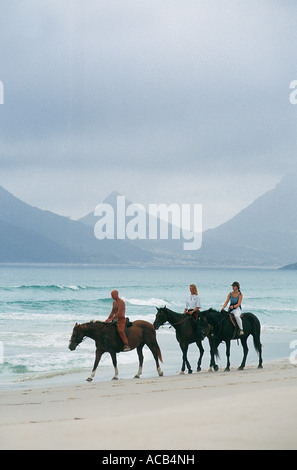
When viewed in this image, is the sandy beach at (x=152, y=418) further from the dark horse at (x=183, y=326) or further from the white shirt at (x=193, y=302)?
the white shirt at (x=193, y=302)

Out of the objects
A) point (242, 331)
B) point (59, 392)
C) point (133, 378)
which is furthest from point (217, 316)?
point (59, 392)

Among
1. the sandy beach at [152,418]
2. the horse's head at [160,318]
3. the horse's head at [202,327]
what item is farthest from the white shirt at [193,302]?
the sandy beach at [152,418]

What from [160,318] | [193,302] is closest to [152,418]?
[160,318]

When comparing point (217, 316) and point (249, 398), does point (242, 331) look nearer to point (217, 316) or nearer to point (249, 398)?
point (217, 316)

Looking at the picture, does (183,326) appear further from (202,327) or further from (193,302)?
(193,302)

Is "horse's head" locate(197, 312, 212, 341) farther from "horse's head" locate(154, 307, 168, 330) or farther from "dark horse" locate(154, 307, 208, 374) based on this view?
"horse's head" locate(154, 307, 168, 330)

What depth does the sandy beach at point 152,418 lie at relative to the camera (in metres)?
6.70

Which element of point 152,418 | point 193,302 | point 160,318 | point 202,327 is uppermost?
point 193,302

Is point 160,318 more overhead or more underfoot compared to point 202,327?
Result: more overhead

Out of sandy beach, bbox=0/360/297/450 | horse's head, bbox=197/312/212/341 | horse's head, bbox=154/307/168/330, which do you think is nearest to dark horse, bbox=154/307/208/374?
horse's head, bbox=154/307/168/330

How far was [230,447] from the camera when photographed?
6438mm

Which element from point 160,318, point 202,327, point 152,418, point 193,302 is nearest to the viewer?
point 152,418

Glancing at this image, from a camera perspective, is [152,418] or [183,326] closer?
[152,418]

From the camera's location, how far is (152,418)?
26.0 ft
